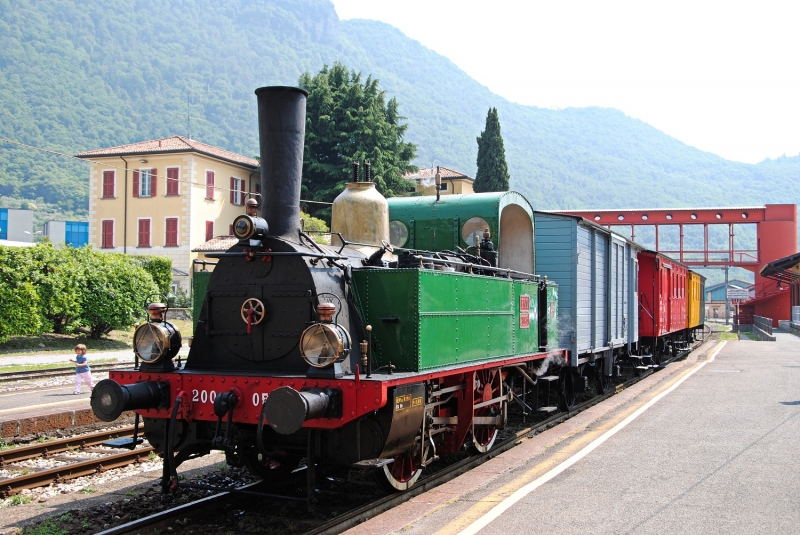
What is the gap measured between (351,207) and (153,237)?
36604 millimetres

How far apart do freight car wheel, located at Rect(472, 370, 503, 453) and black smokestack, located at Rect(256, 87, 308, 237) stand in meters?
2.91

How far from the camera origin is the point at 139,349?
21.3 ft

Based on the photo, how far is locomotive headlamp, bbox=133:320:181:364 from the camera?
6387mm

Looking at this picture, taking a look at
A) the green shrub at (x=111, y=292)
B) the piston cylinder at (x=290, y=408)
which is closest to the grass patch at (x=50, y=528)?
the piston cylinder at (x=290, y=408)

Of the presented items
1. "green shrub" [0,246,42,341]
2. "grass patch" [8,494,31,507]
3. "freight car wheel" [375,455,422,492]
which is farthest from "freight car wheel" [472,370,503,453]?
"green shrub" [0,246,42,341]

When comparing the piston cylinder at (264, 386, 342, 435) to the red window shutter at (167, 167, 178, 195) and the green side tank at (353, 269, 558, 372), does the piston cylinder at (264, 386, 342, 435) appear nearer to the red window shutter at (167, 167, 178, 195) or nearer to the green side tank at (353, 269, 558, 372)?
the green side tank at (353, 269, 558, 372)

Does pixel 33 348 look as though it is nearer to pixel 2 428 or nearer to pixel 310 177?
pixel 2 428

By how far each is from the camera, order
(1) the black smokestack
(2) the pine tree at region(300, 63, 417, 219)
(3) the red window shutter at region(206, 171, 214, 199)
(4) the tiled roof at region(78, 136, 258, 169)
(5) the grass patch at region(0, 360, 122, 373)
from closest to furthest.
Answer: (1) the black smokestack → (5) the grass patch at region(0, 360, 122, 373) → (2) the pine tree at region(300, 63, 417, 219) → (4) the tiled roof at region(78, 136, 258, 169) → (3) the red window shutter at region(206, 171, 214, 199)

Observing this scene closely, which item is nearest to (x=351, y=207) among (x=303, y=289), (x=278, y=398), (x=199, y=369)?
(x=303, y=289)

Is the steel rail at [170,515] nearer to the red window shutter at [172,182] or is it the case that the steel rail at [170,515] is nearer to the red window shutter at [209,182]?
the red window shutter at [172,182]

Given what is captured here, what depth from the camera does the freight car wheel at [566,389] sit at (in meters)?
12.0

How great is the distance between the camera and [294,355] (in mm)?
6254

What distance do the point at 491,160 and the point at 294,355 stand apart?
42.6 meters

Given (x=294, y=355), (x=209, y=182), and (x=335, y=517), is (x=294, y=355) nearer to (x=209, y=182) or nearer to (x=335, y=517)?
(x=335, y=517)
